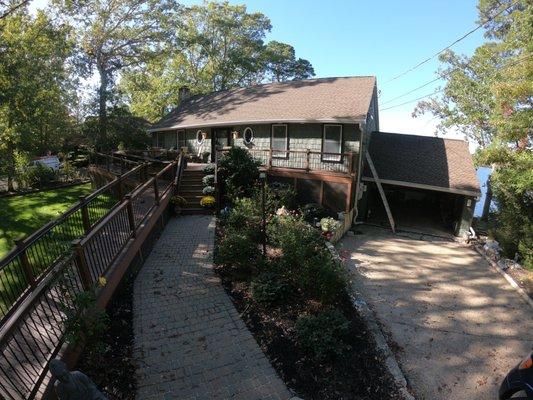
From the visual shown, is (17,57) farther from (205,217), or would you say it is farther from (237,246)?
(237,246)

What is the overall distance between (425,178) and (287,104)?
7.46 metres

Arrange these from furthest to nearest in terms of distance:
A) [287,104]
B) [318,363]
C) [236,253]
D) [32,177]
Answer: [32,177] < [287,104] < [236,253] < [318,363]

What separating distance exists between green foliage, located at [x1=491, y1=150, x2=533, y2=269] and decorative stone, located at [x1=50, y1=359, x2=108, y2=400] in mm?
13094

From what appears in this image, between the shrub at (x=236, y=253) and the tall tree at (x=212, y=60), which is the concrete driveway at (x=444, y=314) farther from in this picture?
the tall tree at (x=212, y=60)

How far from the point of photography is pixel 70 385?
3.21 m

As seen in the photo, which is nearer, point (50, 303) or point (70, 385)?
point (70, 385)

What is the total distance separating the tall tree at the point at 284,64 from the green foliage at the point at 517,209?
2765 cm

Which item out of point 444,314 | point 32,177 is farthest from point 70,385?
point 32,177

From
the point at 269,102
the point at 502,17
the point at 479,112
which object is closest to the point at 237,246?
the point at 269,102

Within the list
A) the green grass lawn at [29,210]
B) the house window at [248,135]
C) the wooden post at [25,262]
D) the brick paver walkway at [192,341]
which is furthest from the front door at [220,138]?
the wooden post at [25,262]

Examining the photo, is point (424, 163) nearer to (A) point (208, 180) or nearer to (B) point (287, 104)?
(B) point (287, 104)

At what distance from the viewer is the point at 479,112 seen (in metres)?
23.5

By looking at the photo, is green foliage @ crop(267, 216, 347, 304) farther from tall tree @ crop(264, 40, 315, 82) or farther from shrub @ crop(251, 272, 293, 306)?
tall tree @ crop(264, 40, 315, 82)

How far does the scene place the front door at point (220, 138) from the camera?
18.2 meters
